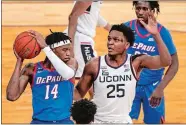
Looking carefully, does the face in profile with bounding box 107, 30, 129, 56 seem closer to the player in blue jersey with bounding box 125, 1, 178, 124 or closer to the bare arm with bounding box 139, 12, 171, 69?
the bare arm with bounding box 139, 12, 171, 69

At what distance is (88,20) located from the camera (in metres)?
10.0

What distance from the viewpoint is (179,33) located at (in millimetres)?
17000

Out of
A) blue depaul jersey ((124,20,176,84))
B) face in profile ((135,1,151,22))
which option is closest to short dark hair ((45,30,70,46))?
face in profile ((135,1,151,22))

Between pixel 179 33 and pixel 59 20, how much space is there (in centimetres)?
344

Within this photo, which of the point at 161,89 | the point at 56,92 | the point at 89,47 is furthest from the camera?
the point at 89,47

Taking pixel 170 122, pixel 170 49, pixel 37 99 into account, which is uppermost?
pixel 170 49

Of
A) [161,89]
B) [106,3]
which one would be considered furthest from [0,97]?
→ [106,3]

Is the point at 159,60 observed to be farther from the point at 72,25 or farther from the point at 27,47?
the point at 72,25

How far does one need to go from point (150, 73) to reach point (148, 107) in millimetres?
456

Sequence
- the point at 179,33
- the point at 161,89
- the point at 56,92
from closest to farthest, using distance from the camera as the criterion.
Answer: the point at 56,92 → the point at 161,89 → the point at 179,33

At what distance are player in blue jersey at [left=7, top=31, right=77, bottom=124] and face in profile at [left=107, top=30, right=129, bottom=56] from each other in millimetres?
480

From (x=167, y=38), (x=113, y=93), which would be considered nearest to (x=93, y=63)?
(x=113, y=93)

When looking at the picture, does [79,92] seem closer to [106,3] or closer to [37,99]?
[37,99]

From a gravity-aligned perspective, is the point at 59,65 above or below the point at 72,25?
below
